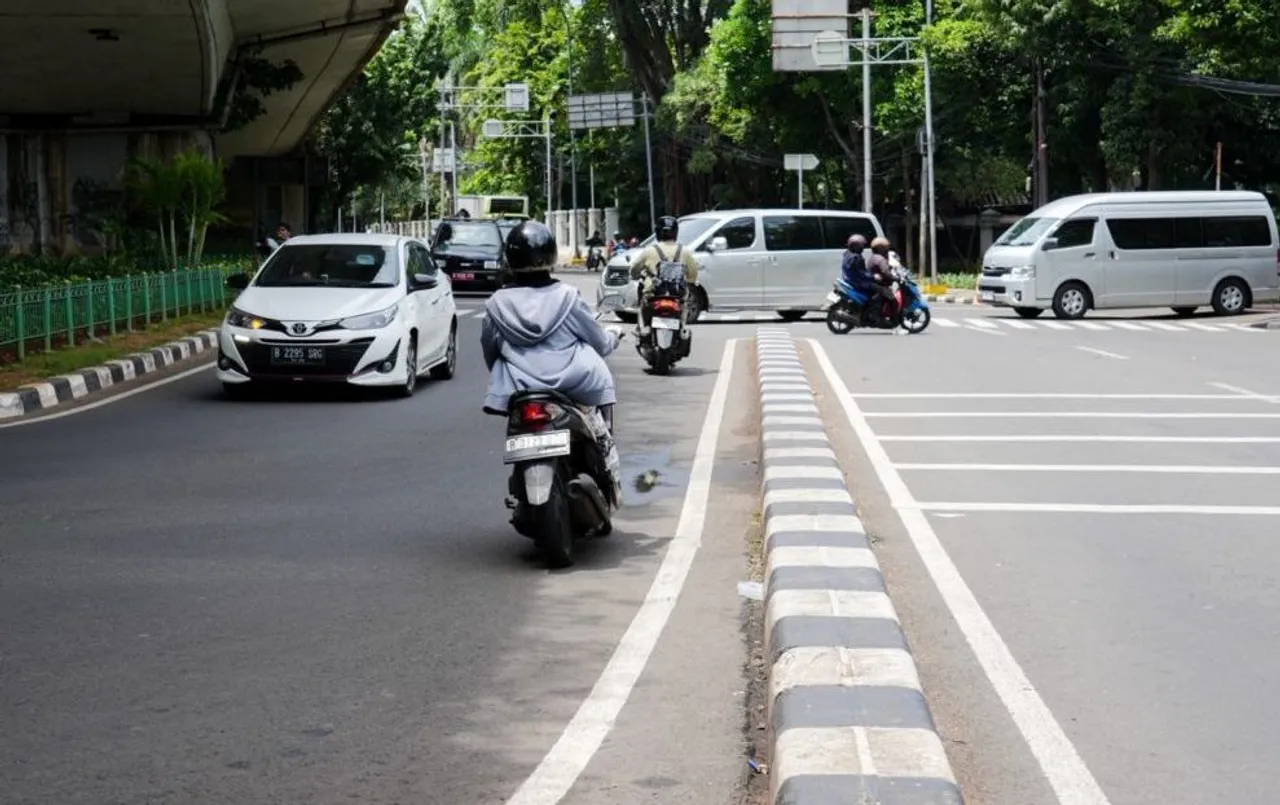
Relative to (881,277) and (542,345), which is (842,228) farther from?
(542,345)

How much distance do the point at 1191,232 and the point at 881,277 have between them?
772 centimetres

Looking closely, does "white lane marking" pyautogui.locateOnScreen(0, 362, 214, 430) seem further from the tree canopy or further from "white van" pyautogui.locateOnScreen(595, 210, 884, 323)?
the tree canopy

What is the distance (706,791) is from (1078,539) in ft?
14.2

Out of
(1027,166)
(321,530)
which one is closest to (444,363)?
(321,530)

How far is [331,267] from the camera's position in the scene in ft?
55.4

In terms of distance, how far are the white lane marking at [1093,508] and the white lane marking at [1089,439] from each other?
114 inches

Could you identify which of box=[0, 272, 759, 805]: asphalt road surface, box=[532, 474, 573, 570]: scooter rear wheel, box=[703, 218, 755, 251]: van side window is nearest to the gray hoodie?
box=[532, 474, 573, 570]: scooter rear wheel

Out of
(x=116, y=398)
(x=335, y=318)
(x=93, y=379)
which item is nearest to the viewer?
(x=335, y=318)

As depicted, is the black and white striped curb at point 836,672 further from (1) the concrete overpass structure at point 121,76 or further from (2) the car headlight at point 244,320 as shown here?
(1) the concrete overpass structure at point 121,76

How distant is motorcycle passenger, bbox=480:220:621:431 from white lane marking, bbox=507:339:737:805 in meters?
0.94

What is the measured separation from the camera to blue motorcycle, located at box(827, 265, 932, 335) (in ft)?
86.1

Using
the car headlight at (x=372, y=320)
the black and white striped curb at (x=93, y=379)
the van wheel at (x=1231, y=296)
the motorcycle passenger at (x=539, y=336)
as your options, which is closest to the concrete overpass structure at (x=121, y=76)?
the black and white striped curb at (x=93, y=379)

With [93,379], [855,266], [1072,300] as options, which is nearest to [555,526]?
[93,379]

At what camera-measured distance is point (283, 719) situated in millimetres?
5504
